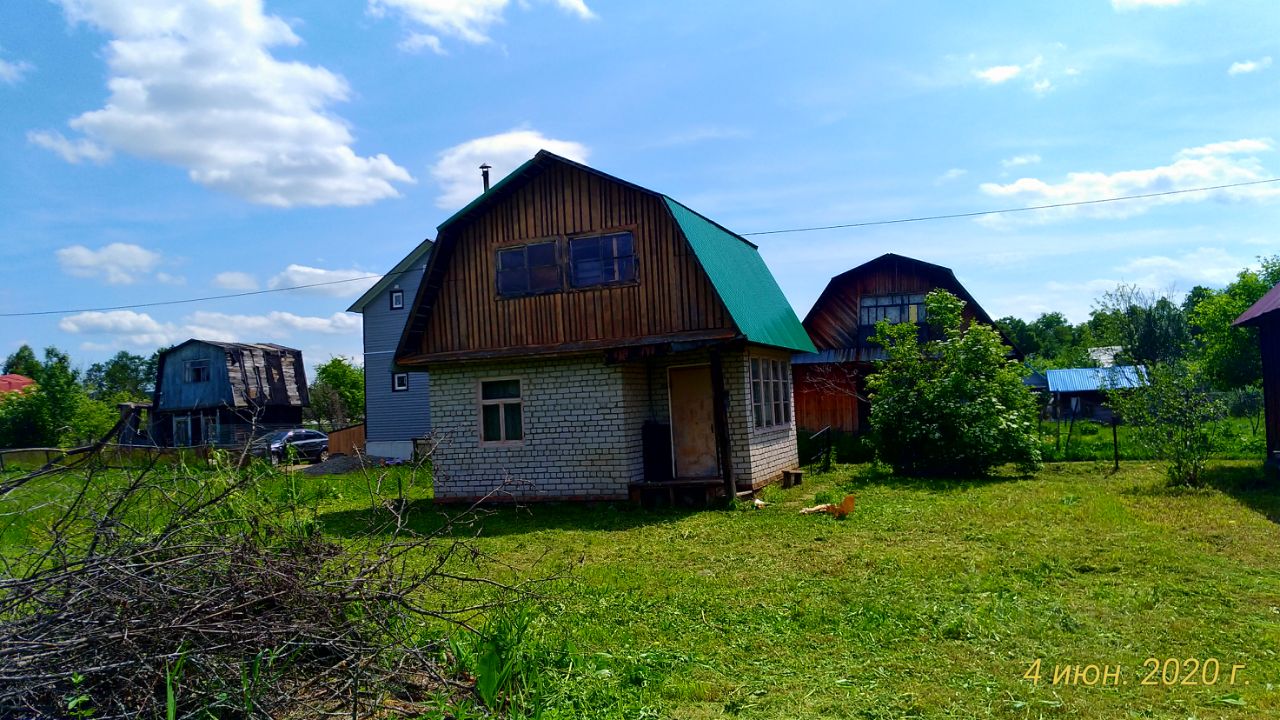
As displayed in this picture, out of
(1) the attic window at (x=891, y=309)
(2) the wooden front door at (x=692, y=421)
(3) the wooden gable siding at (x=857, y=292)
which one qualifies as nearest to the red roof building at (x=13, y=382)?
(3) the wooden gable siding at (x=857, y=292)

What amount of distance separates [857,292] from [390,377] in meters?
16.4

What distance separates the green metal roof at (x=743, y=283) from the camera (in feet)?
45.3

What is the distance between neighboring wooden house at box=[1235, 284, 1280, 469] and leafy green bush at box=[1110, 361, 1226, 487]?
91 cm

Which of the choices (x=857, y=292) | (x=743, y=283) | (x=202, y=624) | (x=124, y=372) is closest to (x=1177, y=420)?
(x=743, y=283)

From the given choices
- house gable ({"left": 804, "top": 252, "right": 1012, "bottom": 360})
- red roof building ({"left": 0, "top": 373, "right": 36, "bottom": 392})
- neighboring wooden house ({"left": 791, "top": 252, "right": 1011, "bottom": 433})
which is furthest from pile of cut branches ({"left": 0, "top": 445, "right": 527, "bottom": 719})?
red roof building ({"left": 0, "top": 373, "right": 36, "bottom": 392})

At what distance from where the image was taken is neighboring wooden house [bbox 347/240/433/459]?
28656 millimetres

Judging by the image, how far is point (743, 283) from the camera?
15.8 meters

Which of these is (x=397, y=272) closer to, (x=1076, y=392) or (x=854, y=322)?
(x=854, y=322)

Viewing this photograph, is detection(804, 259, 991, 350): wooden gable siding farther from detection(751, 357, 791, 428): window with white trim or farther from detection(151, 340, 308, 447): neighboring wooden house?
detection(151, 340, 308, 447): neighboring wooden house

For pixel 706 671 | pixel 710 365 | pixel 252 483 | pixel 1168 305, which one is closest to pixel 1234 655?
pixel 706 671

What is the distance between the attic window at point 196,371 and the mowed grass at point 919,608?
31021mm

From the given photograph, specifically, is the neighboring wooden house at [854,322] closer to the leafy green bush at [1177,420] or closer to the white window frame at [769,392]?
the white window frame at [769,392]

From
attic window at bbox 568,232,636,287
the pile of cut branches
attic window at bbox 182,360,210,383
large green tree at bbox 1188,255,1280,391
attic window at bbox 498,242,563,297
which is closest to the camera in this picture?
the pile of cut branches

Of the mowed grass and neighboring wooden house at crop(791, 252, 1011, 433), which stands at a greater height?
neighboring wooden house at crop(791, 252, 1011, 433)
